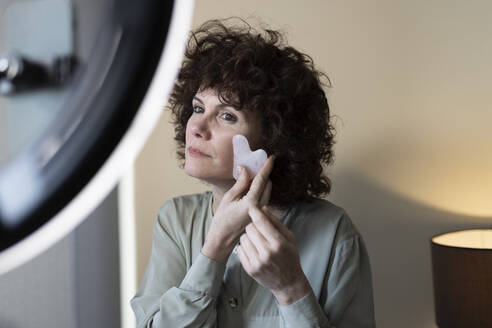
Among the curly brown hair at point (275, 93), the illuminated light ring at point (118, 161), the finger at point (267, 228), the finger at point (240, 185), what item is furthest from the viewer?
the curly brown hair at point (275, 93)

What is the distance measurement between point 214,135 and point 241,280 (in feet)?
1.15

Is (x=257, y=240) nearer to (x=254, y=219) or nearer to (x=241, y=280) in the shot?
(x=254, y=219)

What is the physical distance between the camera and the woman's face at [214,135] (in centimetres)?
123

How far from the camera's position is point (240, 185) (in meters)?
1.18

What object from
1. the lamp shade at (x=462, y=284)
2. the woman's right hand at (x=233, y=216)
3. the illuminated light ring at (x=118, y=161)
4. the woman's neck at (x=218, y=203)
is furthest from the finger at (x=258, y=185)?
the illuminated light ring at (x=118, y=161)

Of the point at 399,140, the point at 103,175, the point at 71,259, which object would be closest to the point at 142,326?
the point at 71,259

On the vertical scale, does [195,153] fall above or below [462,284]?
above

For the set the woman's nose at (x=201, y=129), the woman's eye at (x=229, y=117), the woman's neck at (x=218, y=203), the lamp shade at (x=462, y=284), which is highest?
the woman's eye at (x=229, y=117)

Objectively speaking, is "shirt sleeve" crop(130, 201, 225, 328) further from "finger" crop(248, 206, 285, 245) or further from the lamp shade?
the lamp shade

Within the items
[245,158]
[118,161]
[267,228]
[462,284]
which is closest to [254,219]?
[267,228]

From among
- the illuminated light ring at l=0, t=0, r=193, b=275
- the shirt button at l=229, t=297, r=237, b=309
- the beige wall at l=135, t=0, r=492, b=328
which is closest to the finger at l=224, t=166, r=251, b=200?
the shirt button at l=229, t=297, r=237, b=309

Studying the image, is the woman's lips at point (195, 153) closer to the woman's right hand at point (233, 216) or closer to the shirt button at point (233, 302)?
the woman's right hand at point (233, 216)

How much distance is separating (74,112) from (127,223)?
1.65m

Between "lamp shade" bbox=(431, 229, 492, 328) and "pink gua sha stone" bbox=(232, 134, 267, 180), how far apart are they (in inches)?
21.5
